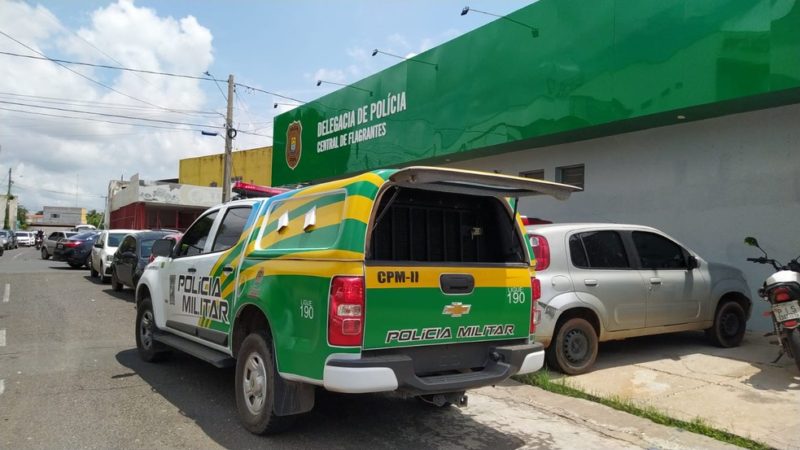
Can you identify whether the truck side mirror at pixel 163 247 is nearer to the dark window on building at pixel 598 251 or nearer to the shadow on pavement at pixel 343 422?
the shadow on pavement at pixel 343 422

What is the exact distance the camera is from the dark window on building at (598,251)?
270 inches

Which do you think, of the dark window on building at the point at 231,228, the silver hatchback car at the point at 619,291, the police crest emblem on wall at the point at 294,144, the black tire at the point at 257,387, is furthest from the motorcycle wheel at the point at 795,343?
the police crest emblem on wall at the point at 294,144

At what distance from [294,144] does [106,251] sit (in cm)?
708

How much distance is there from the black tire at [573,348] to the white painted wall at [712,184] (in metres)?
4.10

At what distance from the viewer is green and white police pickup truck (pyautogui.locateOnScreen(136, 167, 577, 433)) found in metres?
3.95

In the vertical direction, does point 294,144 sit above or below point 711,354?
above

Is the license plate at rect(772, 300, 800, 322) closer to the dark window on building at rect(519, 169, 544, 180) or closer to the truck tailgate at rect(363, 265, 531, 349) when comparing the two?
the truck tailgate at rect(363, 265, 531, 349)

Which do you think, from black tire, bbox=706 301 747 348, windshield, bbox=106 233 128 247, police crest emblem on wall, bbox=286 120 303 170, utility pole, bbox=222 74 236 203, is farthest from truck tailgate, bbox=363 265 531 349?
utility pole, bbox=222 74 236 203

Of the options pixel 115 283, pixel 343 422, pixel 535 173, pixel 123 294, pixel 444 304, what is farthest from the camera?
pixel 115 283

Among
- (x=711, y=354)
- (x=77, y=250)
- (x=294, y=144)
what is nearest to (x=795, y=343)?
(x=711, y=354)

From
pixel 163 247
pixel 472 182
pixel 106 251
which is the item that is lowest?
pixel 106 251

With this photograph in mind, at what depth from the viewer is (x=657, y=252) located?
7586mm

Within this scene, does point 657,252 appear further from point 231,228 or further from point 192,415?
point 192,415

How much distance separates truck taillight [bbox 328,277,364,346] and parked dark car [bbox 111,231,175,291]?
9272 millimetres
